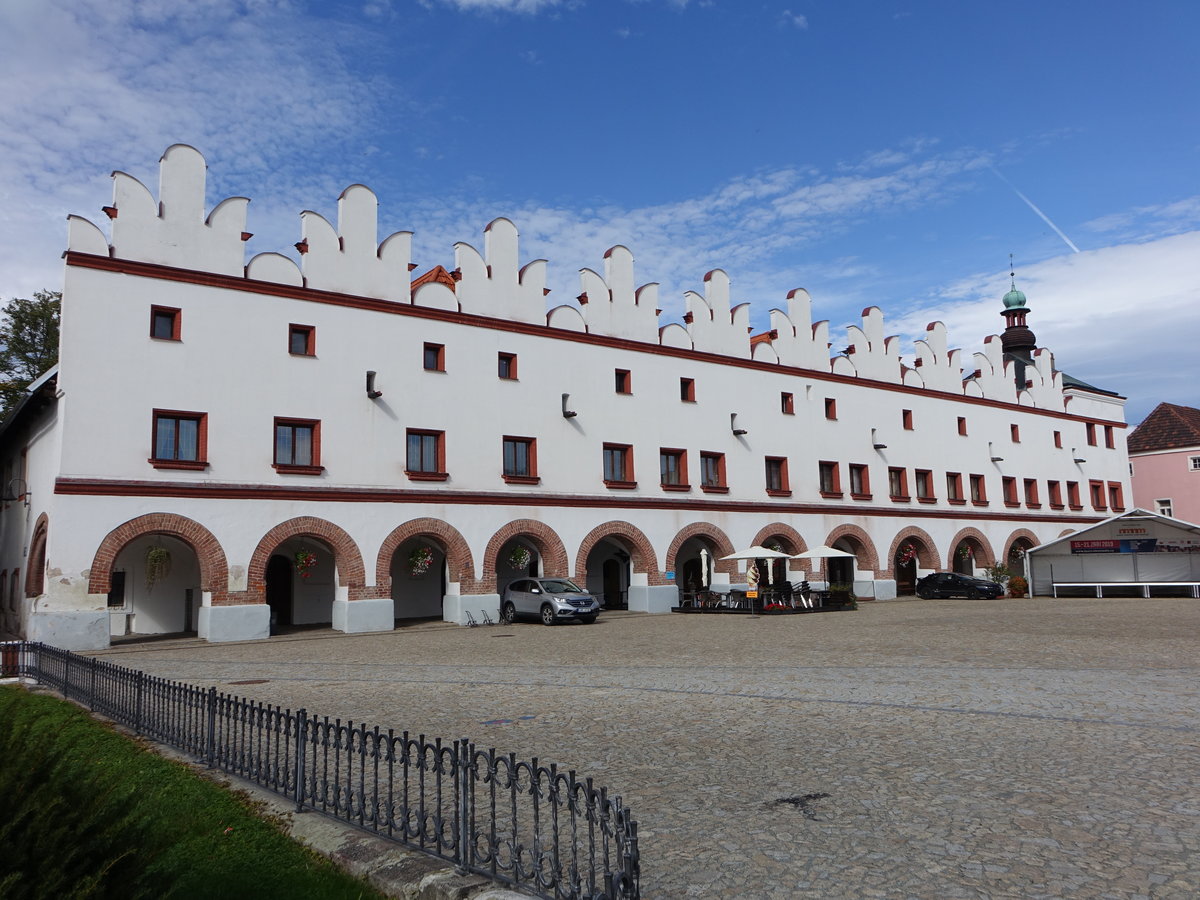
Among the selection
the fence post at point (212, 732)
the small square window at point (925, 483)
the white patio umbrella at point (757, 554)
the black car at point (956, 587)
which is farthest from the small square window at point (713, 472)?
the fence post at point (212, 732)

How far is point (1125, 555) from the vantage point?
38594 mm

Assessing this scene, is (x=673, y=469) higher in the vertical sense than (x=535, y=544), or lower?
higher

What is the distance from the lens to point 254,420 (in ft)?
82.7

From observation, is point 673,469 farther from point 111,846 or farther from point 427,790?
point 111,846

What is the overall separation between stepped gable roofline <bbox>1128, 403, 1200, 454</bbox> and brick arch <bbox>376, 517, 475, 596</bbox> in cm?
5156

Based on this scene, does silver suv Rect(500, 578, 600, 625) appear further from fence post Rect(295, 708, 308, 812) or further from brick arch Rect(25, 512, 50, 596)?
fence post Rect(295, 708, 308, 812)

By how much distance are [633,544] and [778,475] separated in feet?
27.1

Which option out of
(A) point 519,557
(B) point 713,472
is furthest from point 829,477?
(A) point 519,557

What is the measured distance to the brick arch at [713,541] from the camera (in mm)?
33812

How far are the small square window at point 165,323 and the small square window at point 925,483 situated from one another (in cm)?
3293

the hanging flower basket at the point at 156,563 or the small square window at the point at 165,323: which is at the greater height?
the small square window at the point at 165,323

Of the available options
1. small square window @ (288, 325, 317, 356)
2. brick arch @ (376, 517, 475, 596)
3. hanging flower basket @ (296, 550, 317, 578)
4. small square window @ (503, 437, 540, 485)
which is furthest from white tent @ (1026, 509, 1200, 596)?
small square window @ (288, 325, 317, 356)

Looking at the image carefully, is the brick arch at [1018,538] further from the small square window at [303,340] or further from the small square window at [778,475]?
the small square window at [303,340]

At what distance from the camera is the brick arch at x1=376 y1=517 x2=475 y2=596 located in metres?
26.9
